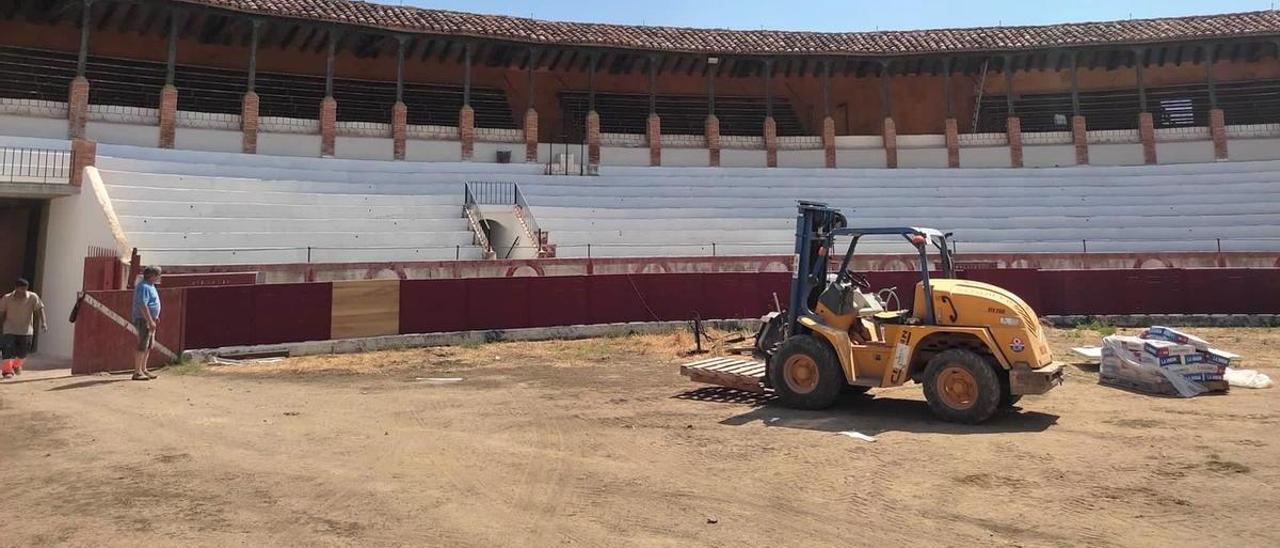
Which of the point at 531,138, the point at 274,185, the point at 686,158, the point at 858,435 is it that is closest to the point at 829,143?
the point at 686,158

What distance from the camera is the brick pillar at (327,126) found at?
2169 cm

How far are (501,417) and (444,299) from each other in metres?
7.89

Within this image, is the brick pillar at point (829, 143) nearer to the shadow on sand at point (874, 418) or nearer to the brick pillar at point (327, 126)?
the brick pillar at point (327, 126)

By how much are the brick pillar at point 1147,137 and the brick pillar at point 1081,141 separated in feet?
6.37

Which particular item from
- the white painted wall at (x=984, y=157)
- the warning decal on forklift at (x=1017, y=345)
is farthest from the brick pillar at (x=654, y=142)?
the warning decal on forklift at (x=1017, y=345)

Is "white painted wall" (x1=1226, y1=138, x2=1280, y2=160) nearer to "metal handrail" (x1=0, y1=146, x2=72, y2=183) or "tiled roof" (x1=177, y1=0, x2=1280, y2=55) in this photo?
"tiled roof" (x1=177, y1=0, x2=1280, y2=55)

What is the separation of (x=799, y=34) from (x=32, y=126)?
26988 mm

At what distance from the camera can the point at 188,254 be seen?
1438cm

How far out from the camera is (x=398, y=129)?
22.7 metres

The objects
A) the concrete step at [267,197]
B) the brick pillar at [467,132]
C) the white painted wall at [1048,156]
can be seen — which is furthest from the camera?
the white painted wall at [1048,156]

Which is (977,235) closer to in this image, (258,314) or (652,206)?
(652,206)

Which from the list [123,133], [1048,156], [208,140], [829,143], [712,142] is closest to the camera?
[123,133]

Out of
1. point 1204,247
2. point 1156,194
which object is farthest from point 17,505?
point 1156,194

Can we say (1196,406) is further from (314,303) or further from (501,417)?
(314,303)
